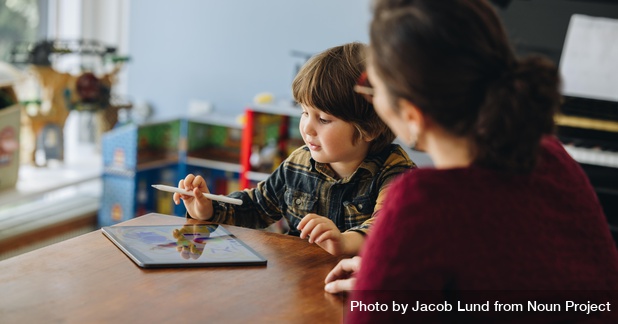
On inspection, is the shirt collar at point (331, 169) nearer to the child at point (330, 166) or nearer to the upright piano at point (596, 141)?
the child at point (330, 166)

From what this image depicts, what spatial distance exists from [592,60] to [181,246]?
2020mm

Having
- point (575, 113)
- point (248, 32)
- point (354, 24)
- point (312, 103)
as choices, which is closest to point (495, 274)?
point (312, 103)

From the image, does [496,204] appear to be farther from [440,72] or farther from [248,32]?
[248,32]

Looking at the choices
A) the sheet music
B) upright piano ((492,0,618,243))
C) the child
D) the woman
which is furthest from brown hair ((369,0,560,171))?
the sheet music

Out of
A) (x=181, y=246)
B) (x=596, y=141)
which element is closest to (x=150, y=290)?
(x=181, y=246)

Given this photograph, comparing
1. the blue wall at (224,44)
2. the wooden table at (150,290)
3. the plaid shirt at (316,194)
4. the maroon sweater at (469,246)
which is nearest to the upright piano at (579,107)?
the blue wall at (224,44)

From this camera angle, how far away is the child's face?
152cm

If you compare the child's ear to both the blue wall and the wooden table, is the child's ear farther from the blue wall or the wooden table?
the blue wall

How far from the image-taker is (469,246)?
0.81 meters

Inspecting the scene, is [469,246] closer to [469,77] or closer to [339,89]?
[469,77]

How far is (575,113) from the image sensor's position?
2773mm

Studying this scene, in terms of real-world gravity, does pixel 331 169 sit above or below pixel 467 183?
below

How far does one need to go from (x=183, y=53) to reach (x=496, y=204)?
10.3ft

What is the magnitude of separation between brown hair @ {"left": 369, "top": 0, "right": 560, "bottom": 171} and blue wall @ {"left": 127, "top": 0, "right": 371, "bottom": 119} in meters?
2.62
